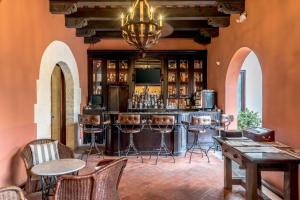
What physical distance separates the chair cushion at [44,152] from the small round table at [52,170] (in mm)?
426

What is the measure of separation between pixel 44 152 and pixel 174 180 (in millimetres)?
2221

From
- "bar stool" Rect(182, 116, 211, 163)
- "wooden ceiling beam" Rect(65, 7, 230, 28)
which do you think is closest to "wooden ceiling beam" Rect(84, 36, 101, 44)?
"wooden ceiling beam" Rect(65, 7, 230, 28)

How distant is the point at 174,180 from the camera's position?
4855 mm

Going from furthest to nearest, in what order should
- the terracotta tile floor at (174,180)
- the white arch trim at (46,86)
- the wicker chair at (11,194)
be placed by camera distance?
the white arch trim at (46,86) → the terracotta tile floor at (174,180) → the wicker chair at (11,194)

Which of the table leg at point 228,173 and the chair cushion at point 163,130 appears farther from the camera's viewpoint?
the chair cushion at point 163,130

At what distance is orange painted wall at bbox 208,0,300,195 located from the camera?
3.70 metres

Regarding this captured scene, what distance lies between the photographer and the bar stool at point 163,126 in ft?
20.4

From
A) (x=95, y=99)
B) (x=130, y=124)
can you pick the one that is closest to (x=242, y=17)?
(x=130, y=124)

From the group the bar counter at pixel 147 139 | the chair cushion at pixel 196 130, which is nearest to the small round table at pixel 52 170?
the bar counter at pixel 147 139

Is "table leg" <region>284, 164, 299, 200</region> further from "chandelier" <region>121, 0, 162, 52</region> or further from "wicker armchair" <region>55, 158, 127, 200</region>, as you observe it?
"chandelier" <region>121, 0, 162, 52</region>

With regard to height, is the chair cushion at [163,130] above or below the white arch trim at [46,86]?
below

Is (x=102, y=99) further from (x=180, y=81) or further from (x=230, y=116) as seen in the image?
(x=230, y=116)

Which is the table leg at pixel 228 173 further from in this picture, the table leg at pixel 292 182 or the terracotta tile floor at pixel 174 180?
the table leg at pixel 292 182

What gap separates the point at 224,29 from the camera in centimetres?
706
